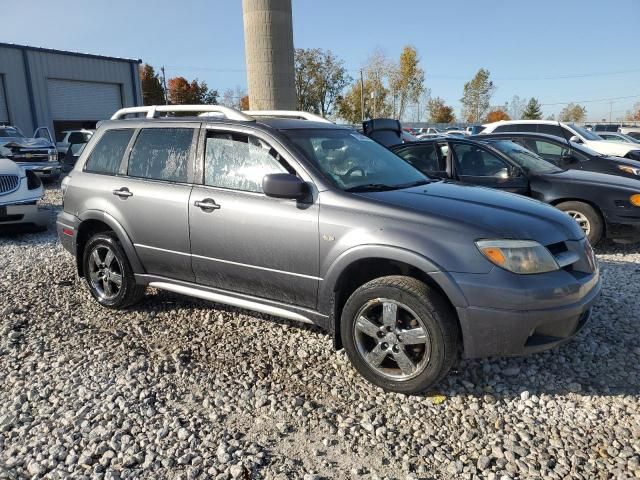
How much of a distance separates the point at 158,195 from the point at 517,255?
9.31 ft

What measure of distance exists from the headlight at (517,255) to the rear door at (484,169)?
375cm

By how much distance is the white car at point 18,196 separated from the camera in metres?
7.60

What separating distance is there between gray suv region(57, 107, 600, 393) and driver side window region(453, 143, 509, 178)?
2.96 metres

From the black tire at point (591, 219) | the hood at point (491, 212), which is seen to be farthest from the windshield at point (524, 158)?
the hood at point (491, 212)

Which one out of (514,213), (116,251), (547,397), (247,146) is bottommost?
(547,397)

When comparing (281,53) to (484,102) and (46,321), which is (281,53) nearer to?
(46,321)

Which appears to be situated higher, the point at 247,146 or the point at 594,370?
the point at 247,146

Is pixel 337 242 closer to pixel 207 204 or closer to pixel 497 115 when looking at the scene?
pixel 207 204

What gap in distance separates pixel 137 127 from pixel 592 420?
4.21 metres

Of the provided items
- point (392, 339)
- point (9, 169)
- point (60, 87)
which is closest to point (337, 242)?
point (392, 339)

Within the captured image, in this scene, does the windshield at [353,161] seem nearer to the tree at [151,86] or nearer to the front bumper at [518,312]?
the front bumper at [518,312]

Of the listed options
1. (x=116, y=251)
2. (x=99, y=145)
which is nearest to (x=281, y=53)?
(x=99, y=145)

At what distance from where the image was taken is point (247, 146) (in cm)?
388

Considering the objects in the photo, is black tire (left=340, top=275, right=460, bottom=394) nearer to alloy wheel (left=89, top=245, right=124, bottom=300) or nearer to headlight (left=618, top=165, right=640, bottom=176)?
alloy wheel (left=89, top=245, right=124, bottom=300)
